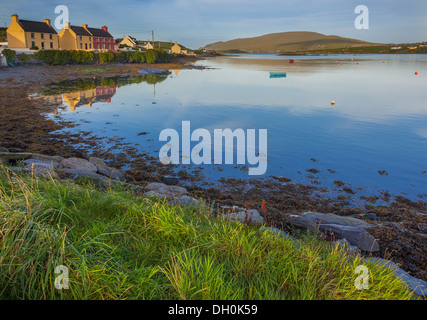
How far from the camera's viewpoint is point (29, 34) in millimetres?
62031

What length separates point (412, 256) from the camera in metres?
6.20

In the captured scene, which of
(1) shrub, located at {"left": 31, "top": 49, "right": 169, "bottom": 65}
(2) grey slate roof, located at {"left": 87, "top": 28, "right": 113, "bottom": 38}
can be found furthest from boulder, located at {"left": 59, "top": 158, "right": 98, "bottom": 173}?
(2) grey slate roof, located at {"left": 87, "top": 28, "right": 113, "bottom": 38}

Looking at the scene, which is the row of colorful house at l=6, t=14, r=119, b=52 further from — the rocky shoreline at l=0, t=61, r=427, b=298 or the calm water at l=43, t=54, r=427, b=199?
the rocky shoreline at l=0, t=61, r=427, b=298

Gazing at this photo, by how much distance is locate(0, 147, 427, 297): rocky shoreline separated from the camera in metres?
5.40

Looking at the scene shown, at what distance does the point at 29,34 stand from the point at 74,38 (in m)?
13.1

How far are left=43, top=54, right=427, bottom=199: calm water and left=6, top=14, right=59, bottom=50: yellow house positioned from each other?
40551 millimetres

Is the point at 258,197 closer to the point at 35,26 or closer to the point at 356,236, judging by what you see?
the point at 356,236

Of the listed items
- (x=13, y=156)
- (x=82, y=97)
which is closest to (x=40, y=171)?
(x=13, y=156)

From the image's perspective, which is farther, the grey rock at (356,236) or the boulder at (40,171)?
the boulder at (40,171)

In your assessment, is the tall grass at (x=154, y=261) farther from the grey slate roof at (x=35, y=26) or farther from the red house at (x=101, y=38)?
the red house at (x=101, y=38)

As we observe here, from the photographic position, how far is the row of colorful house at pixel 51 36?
200 ft

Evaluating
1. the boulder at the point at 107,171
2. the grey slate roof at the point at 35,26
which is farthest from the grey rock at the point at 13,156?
the grey slate roof at the point at 35,26

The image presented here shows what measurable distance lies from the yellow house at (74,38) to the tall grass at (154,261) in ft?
260
